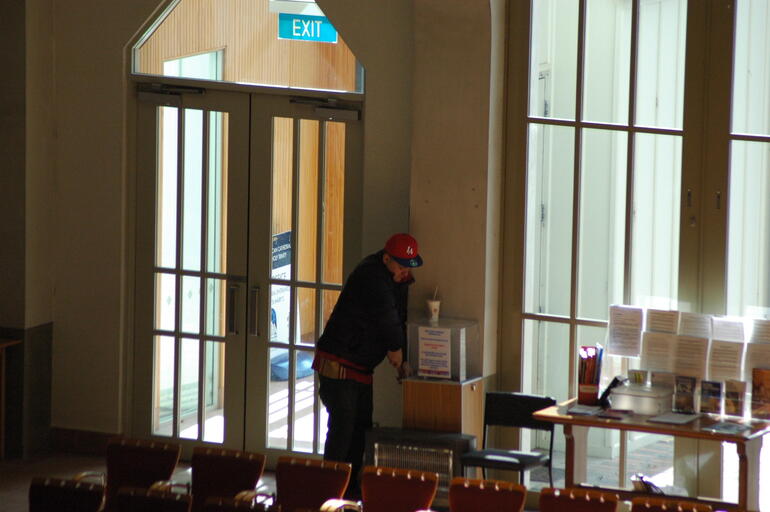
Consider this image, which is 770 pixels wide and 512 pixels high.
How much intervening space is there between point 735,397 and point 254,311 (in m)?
3.40

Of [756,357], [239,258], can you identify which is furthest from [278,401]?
[756,357]

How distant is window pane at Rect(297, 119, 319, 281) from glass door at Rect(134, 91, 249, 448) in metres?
0.42

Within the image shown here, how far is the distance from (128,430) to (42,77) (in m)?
2.62

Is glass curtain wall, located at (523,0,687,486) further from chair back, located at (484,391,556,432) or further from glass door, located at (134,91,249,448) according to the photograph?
glass door, located at (134,91,249,448)

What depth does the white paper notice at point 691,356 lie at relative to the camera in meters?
7.38

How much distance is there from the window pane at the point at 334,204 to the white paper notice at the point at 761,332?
111 inches

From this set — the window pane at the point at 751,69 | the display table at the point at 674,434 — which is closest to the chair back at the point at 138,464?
the display table at the point at 674,434

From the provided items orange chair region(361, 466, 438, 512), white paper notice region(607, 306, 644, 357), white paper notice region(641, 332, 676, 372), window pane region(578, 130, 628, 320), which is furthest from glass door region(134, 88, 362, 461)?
orange chair region(361, 466, 438, 512)

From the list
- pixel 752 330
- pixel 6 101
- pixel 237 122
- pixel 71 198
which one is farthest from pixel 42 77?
pixel 752 330

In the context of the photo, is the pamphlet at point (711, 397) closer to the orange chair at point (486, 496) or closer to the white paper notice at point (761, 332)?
the white paper notice at point (761, 332)

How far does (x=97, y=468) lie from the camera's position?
29.2ft

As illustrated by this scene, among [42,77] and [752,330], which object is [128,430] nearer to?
[42,77]

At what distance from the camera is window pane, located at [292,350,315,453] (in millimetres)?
8891

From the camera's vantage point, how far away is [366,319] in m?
7.96
